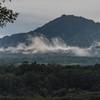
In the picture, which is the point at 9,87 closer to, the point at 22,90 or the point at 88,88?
the point at 22,90

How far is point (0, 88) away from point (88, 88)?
135 feet

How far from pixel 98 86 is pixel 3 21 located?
16099 cm

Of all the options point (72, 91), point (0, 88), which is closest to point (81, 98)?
point (72, 91)

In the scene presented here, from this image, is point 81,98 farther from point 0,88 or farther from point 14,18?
point 14,18

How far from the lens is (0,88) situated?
200 m

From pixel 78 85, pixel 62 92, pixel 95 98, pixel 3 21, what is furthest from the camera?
pixel 78 85

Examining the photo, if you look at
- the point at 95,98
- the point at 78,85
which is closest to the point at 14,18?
the point at 95,98

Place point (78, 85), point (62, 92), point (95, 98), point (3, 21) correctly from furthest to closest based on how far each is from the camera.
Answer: point (78, 85) → point (62, 92) → point (95, 98) → point (3, 21)

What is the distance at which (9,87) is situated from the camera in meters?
200

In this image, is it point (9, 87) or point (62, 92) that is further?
point (9, 87)

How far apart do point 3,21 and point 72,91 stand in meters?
154

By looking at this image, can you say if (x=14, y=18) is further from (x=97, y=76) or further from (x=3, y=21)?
(x=97, y=76)

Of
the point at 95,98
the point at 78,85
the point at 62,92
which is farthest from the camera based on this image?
the point at 78,85

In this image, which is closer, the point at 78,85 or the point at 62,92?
the point at 62,92
